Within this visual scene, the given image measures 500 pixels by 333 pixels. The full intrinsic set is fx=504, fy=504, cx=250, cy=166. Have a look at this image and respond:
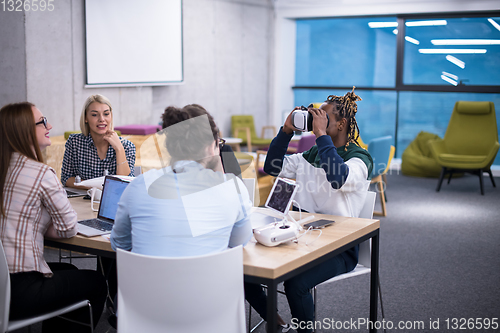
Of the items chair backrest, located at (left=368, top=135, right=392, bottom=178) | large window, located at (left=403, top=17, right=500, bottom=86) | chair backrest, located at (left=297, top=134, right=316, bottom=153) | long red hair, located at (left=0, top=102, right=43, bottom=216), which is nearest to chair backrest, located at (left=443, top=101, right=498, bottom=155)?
large window, located at (left=403, top=17, right=500, bottom=86)

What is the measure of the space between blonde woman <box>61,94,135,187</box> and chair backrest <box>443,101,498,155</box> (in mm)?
5510

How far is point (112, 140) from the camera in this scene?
309 centimetres

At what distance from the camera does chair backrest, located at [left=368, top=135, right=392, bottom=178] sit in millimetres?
5436

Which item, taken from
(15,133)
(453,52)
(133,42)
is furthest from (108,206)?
(453,52)

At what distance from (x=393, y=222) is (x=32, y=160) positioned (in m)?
3.93

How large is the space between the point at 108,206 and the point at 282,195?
2.69 feet

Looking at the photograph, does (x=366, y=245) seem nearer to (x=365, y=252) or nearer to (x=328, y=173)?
(x=365, y=252)

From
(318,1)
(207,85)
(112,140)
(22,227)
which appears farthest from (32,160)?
(318,1)

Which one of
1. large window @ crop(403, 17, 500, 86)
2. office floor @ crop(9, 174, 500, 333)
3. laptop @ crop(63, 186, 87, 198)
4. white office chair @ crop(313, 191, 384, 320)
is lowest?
office floor @ crop(9, 174, 500, 333)

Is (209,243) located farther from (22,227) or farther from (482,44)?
(482,44)

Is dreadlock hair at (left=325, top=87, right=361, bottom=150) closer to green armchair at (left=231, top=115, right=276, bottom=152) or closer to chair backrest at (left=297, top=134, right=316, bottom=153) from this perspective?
chair backrest at (left=297, top=134, right=316, bottom=153)

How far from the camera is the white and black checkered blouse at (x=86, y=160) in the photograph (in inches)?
123

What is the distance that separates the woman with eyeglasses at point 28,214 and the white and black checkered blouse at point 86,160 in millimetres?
1077

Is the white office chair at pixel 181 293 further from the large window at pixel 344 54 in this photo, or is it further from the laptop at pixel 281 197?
the large window at pixel 344 54
